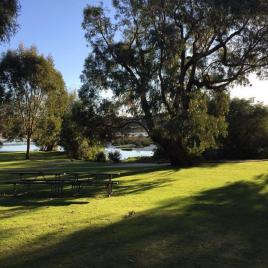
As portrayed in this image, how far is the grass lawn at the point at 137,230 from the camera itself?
6324mm

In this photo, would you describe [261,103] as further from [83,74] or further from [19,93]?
[19,93]

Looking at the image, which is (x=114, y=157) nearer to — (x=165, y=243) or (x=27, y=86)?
(x=27, y=86)

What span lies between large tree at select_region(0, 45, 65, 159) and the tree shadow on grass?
110 feet

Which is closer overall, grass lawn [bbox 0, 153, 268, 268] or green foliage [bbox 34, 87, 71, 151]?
grass lawn [bbox 0, 153, 268, 268]

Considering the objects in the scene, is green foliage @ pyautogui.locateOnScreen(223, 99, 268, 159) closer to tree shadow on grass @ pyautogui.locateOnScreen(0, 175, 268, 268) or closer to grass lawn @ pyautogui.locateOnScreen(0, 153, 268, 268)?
grass lawn @ pyautogui.locateOnScreen(0, 153, 268, 268)

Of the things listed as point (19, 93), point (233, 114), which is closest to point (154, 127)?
point (233, 114)

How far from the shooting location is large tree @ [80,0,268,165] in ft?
77.4

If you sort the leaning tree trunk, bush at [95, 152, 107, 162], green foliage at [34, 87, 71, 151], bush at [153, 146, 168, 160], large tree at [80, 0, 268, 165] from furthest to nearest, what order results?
green foliage at [34, 87, 71, 151], bush at [95, 152, 107, 162], bush at [153, 146, 168, 160], the leaning tree trunk, large tree at [80, 0, 268, 165]

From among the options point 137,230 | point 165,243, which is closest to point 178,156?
point 137,230

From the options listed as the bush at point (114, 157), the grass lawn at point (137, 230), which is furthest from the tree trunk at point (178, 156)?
the grass lawn at point (137, 230)

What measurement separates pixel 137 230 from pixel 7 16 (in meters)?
4.79

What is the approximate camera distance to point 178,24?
80.0 ft

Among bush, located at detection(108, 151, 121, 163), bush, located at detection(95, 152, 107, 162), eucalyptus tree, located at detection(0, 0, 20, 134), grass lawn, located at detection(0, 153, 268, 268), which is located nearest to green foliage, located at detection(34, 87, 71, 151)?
bush, located at detection(95, 152, 107, 162)

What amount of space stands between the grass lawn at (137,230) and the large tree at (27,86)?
2976 centimetres
